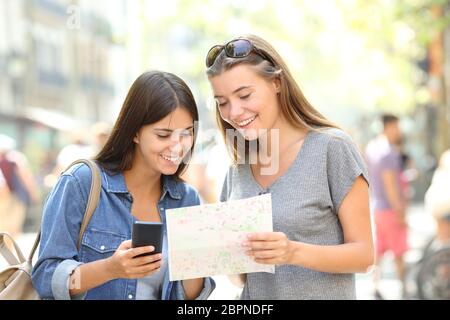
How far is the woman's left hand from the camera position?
217cm

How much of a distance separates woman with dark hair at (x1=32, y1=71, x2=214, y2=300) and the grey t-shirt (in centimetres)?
31

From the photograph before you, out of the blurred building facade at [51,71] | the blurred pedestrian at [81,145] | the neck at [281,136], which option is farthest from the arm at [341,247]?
the blurred building facade at [51,71]

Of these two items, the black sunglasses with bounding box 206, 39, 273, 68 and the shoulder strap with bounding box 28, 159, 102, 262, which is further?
the black sunglasses with bounding box 206, 39, 273, 68

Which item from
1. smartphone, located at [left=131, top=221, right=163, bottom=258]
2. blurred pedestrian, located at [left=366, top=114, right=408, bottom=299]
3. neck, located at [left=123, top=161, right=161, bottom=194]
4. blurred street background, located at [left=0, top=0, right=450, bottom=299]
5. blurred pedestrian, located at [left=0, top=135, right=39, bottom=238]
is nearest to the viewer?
smartphone, located at [left=131, top=221, right=163, bottom=258]

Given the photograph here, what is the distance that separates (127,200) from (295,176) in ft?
1.81

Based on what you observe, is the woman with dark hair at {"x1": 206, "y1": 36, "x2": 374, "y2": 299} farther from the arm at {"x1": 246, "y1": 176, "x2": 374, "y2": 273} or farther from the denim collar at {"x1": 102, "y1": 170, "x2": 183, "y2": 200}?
the denim collar at {"x1": 102, "y1": 170, "x2": 183, "y2": 200}

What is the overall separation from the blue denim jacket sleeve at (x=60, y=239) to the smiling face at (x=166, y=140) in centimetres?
26

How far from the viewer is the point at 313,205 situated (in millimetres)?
2352

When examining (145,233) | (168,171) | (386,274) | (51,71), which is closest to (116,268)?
(145,233)

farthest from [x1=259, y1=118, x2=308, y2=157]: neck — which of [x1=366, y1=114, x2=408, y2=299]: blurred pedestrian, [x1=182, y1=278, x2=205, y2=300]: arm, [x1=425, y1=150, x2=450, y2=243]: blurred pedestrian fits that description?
[x1=366, y1=114, x2=408, y2=299]: blurred pedestrian

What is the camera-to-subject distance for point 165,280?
2461mm

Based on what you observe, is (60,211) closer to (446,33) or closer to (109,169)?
(109,169)
